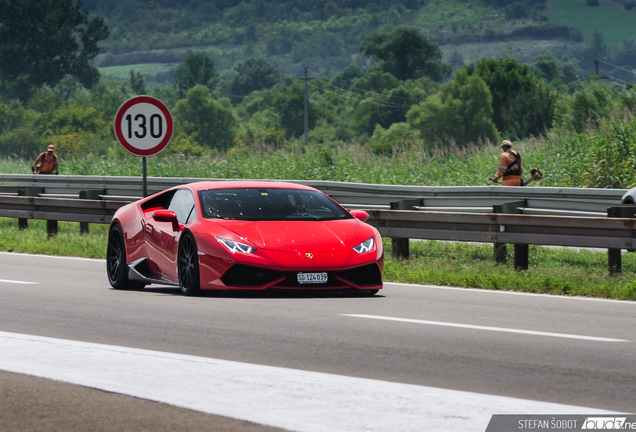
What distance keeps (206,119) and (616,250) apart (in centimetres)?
14547

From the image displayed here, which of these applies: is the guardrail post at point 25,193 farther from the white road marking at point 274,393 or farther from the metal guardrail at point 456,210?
the white road marking at point 274,393

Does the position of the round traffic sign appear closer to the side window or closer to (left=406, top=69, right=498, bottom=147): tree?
the side window

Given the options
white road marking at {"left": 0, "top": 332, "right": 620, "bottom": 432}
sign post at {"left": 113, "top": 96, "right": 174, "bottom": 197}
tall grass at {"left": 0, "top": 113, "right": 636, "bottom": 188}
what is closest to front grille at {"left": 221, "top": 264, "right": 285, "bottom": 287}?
white road marking at {"left": 0, "top": 332, "right": 620, "bottom": 432}

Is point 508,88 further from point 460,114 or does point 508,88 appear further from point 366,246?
point 366,246

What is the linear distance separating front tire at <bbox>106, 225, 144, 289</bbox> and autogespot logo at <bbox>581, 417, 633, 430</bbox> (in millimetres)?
7477

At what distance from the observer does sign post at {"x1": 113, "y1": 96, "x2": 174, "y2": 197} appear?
15367 millimetres

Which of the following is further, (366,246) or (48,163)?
(48,163)

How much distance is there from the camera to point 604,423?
15.7 ft

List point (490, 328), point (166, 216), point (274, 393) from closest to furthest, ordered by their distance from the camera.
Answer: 1. point (274, 393)
2. point (490, 328)
3. point (166, 216)

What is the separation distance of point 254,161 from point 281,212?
1520 cm

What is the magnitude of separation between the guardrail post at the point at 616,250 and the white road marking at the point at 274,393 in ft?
23.2

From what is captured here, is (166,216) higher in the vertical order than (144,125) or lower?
lower

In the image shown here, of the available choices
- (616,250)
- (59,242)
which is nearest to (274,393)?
(616,250)

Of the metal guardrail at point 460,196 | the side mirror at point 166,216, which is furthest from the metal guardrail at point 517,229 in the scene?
the side mirror at point 166,216
